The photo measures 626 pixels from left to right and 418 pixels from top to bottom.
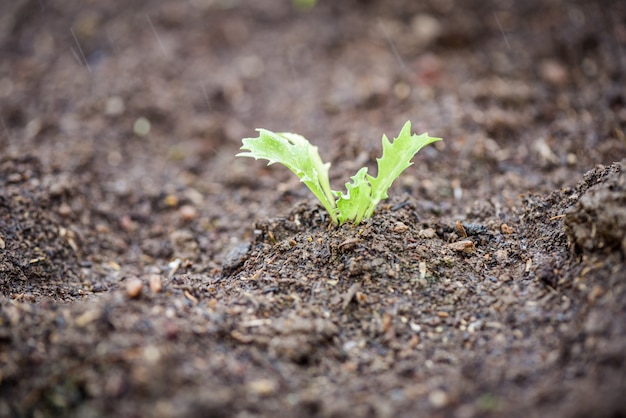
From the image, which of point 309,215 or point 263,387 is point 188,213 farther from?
point 263,387

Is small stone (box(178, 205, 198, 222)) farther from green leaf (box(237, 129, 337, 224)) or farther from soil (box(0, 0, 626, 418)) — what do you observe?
green leaf (box(237, 129, 337, 224))

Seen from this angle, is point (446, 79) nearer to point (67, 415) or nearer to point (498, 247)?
point (498, 247)

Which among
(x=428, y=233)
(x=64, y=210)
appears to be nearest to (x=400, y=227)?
(x=428, y=233)

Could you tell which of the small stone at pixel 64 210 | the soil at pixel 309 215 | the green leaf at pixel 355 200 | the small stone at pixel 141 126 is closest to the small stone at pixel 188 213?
the soil at pixel 309 215

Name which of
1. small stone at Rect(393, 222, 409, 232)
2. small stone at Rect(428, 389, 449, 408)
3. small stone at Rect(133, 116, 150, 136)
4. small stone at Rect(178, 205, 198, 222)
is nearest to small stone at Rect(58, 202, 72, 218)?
small stone at Rect(178, 205, 198, 222)

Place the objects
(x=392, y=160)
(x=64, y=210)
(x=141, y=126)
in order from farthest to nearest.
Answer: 1. (x=141, y=126)
2. (x=64, y=210)
3. (x=392, y=160)

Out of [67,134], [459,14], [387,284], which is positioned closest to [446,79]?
[459,14]

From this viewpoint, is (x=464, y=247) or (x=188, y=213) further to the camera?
(x=188, y=213)
